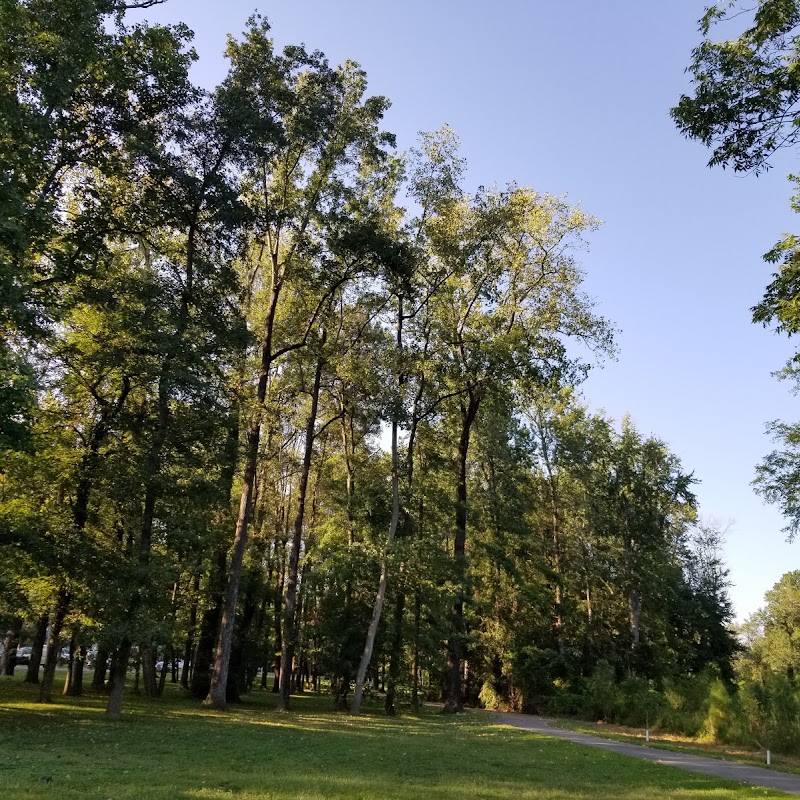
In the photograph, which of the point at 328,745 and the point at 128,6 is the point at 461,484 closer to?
the point at 328,745

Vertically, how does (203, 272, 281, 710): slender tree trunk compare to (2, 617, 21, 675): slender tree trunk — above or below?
above

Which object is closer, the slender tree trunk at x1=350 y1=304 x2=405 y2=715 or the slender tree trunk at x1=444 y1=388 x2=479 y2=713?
the slender tree trunk at x1=350 y1=304 x2=405 y2=715

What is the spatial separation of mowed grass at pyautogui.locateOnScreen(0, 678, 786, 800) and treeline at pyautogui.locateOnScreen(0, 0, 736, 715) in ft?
10.2

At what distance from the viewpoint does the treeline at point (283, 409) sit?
15.6m

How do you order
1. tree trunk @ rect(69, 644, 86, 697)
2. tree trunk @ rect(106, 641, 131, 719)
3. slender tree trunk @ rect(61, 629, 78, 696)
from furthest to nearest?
1. tree trunk @ rect(69, 644, 86, 697)
2. slender tree trunk @ rect(61, 629, 78, 696)
3. tree trunk @ rect(106, 641, 131, 719)

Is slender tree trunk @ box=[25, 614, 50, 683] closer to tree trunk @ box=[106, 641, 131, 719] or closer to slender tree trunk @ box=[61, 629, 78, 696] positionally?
slender tree trunk @ box=[61, 629, 78, 696]

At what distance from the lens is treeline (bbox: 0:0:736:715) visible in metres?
15.6

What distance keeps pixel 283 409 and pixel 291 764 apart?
17.7 metres

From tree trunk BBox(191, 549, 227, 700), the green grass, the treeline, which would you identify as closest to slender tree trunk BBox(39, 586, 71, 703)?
the treeline

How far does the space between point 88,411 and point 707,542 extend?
48.2 m

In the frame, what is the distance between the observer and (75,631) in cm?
1747

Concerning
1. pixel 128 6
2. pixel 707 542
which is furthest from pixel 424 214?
pixel 707 542

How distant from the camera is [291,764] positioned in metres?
10.3

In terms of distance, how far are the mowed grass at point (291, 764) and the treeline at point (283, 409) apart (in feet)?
10.2
